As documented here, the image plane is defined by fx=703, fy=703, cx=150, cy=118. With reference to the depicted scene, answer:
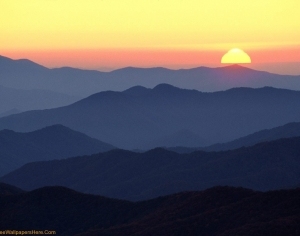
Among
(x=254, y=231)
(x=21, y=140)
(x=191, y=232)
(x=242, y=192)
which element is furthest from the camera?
(x=21, y=140)

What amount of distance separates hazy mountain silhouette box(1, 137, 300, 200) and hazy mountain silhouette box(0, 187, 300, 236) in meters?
45.6

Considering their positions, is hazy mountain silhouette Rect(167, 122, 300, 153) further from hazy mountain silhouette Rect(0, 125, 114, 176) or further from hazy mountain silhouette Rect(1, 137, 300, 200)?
hazy mountain silhouette Rect(1, 137, 300, 200)

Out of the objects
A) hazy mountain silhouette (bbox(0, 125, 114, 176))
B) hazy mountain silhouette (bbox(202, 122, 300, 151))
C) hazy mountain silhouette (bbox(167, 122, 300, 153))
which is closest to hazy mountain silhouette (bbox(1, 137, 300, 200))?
hazy mountain silhouette (bbox(0, 125, 114, 176))

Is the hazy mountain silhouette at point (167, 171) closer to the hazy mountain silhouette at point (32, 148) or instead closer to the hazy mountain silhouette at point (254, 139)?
the hazy mountain silhouette at point (32, 148)

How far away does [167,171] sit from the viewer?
124 m

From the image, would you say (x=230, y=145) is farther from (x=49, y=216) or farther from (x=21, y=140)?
(x=49, y=216)

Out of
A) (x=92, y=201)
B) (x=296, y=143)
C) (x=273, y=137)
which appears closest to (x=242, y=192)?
(x=92, y=201)

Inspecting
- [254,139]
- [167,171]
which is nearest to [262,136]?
[254,139]

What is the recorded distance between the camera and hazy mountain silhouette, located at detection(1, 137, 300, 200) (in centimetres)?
11338

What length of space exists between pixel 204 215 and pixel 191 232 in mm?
2611

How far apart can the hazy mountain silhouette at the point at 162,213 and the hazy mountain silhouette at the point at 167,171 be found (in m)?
45.6

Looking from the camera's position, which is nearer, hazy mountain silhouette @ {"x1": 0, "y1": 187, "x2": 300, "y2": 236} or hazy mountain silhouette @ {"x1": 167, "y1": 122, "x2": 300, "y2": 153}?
hazy mountain silhouette @ {"x1": 0, "y1": 187, "x2": 300, "y2": 236}

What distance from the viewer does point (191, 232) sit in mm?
48562

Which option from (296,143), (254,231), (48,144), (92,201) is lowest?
(254,231)
